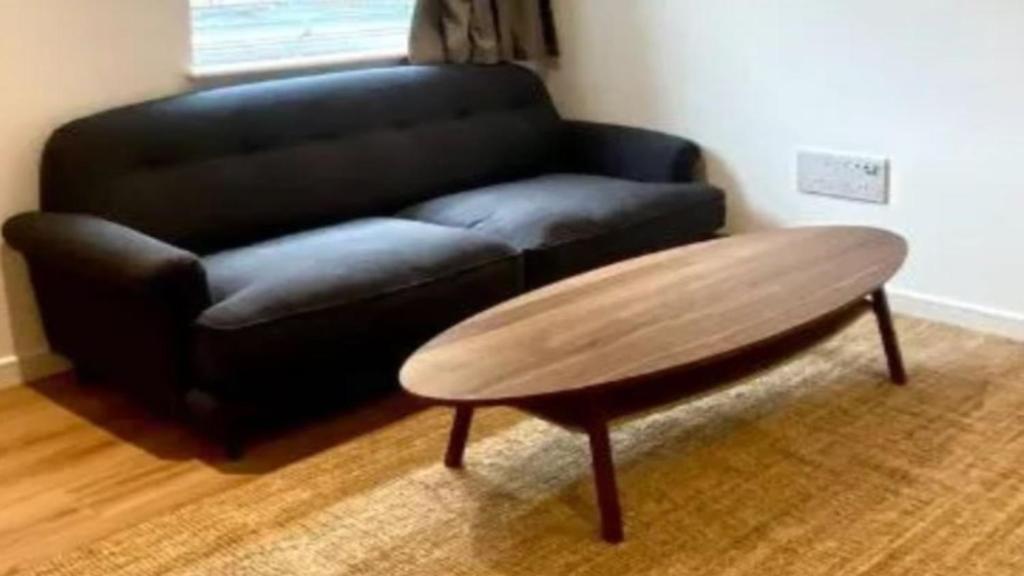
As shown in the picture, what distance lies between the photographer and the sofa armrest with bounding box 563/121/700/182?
3832 mm

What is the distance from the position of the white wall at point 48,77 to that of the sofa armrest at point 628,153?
4.54 feet

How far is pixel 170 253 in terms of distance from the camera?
266 cm

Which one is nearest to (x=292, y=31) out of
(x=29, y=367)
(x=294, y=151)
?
(x=294, y=151)

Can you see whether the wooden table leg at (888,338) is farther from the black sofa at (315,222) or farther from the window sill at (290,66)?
the window sill at (290,66)

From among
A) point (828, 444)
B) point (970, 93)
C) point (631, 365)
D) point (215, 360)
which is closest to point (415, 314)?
point (215, 360)

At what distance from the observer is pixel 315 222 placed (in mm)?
3434

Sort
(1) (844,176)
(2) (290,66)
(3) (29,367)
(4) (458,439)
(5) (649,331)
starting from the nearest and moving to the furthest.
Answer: (5) (649,331) < (4) (458,439) < (3) (29,367) < (1) (844,176) < (2) (290,66)

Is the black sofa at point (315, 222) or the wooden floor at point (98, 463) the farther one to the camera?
the black sofa at point (315, 222)

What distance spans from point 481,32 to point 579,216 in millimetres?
1012

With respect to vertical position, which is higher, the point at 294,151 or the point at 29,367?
the point at 294,151

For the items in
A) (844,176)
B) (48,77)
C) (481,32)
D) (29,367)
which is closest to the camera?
(48,77)

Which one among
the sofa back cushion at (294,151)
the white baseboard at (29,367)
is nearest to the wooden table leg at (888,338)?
the sofa back cushion at (294,151)

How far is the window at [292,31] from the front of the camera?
3656mm

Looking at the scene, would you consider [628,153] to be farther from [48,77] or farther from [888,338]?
[48,77]
